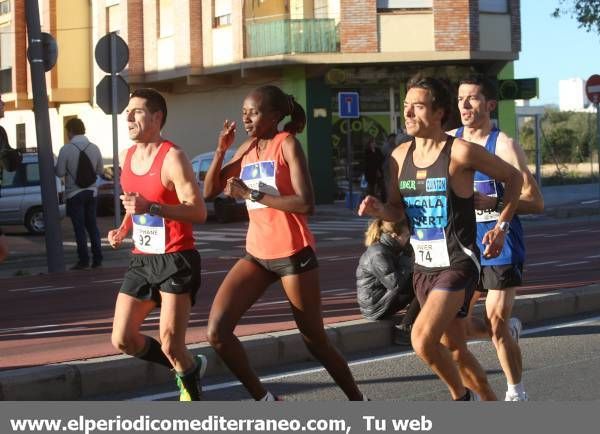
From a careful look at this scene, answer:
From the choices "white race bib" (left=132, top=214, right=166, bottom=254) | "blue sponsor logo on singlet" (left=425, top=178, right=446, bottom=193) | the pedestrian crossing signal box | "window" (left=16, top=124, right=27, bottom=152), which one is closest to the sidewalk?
"white race bib" (left=132, top=214, right=166, bottom=254)

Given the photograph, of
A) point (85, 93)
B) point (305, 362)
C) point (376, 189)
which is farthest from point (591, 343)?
point (85, 93)

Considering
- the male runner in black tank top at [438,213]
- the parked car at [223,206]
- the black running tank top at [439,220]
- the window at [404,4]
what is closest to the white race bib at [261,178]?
the male runner in black tank top at [438,213]

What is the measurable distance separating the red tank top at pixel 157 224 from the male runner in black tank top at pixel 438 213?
108 cm

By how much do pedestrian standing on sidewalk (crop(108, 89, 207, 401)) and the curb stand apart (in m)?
1.30

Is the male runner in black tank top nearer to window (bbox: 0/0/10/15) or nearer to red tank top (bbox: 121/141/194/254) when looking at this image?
red tank top (bbox: 121/141/194/254)

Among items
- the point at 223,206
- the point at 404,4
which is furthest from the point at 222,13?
the point at 223,206

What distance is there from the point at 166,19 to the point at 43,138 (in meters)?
23.7

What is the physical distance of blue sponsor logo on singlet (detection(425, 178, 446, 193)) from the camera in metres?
6.55

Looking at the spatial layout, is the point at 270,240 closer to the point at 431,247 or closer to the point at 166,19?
the point at 431,247

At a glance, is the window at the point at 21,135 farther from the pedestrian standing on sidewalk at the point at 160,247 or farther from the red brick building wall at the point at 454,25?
the pedestrian standing on sidewalk at the point at 160,247

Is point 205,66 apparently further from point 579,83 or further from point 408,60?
point 579,83

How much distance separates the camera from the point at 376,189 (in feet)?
95.1

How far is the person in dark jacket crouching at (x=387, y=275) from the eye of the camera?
10.4 m

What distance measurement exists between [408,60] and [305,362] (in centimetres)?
2678
